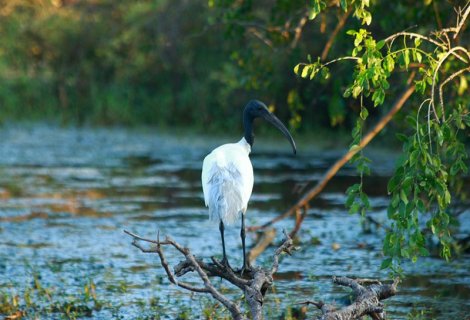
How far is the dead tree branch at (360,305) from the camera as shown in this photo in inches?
227

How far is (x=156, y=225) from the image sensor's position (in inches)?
473

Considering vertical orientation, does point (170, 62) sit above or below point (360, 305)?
above

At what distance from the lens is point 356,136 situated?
571 cm

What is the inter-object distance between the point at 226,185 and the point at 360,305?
112 cm

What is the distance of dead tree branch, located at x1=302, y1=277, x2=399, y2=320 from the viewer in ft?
19.0

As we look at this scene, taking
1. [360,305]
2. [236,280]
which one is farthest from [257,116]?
[360,305]

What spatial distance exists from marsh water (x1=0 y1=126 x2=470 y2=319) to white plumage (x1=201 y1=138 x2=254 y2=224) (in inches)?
56.1

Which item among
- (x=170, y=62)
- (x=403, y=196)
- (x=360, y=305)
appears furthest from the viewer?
(x=170, y=62)

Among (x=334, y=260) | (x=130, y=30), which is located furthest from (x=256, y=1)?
(x=334, y=260)

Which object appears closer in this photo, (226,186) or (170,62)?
(226,186)

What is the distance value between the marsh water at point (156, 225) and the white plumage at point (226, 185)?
4.67 feet

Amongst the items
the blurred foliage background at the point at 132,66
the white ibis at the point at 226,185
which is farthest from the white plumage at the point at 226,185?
the blurred foliage background at the point at 132,66

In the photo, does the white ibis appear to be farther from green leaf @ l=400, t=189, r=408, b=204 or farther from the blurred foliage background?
the blurred foliage background

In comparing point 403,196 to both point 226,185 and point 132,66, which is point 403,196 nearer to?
point 226,185
